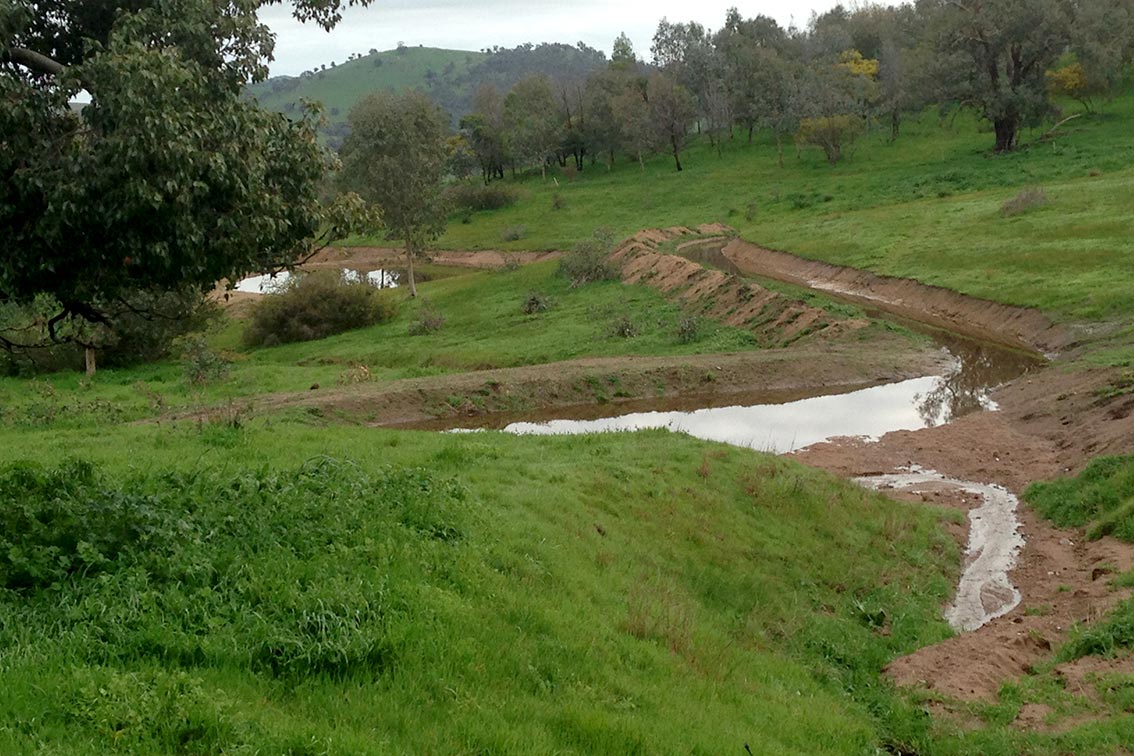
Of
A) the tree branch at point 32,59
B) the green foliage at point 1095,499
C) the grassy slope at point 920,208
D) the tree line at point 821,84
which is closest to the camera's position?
the tree branch at point 32,59

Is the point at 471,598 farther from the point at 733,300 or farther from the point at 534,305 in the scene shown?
the point at 534,305

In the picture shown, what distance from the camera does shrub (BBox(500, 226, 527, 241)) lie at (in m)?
82.8

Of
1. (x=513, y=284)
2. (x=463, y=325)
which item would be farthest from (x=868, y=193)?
(x=463, y=325)

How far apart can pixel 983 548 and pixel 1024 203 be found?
37.6m

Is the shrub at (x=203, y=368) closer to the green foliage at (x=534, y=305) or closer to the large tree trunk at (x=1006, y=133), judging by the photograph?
the green foliage at (x=534, y=305)

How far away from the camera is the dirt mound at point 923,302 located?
1352 inches

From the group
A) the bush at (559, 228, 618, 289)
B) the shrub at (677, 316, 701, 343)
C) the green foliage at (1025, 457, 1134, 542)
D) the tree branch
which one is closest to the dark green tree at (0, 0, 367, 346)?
the tree branch

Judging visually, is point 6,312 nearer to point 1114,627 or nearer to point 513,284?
point 513,284

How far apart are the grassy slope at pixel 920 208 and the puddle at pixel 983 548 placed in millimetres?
14440

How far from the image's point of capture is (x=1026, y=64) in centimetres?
6931

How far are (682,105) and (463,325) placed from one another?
62525 mm

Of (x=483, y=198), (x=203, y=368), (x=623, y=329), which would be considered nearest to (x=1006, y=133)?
(x=623, y=329)

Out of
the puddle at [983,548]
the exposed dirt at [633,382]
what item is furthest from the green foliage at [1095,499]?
the exposed dirt at [633,382]

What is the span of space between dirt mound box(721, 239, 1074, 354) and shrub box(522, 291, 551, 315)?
543 inches
